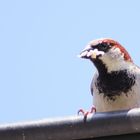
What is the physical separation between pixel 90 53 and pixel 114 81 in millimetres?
375

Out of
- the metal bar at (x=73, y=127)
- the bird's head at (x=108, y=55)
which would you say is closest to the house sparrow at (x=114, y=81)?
the bird's head at (x=108, y=55)

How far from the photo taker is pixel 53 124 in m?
1.33

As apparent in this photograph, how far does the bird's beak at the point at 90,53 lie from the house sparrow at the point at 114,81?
0.21 feet

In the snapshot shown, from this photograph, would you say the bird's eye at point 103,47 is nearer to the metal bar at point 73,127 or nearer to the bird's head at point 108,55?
the bird's head at point 108,55

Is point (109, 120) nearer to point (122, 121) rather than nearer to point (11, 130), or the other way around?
point (122, 121)

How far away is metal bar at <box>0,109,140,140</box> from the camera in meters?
1.30

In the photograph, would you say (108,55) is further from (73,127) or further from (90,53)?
(73,127)

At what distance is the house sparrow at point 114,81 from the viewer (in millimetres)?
3209

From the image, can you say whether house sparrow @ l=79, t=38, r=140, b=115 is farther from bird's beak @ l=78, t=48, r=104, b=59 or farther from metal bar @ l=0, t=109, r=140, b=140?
metal bar @ l=0, t=109, r=140, b=140

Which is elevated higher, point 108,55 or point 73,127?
point 108,55

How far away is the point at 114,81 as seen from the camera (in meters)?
3.24

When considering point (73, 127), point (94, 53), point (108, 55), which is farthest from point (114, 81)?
point (73, 127)

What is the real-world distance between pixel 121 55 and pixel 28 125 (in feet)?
6.81

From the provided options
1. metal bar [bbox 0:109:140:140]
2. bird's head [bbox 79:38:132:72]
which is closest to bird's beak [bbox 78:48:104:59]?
bird's head [bbox 79:38:132:72]
